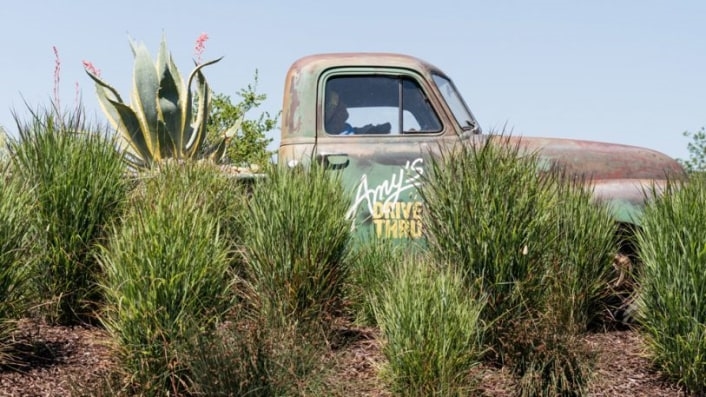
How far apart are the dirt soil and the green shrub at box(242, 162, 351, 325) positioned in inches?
15.8

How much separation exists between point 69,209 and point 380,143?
2.63m

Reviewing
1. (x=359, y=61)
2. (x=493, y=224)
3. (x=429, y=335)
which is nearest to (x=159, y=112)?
(x=359, y=61)

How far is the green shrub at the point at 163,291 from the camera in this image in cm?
557

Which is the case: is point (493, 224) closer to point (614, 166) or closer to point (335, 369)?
point (335, 369)

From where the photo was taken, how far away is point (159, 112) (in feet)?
36.5

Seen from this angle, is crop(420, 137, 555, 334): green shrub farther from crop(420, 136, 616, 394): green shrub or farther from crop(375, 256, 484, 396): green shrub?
crop(375, 256, 484, 396): green shrub

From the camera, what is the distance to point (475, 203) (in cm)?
623

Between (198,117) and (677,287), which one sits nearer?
(677,287)

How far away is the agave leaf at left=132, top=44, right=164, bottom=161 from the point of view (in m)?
11.2

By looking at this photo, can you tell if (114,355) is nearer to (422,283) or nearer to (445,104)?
(422,283)

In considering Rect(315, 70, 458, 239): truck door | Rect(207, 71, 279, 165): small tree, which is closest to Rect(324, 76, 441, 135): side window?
Rect(315, 70, 458, 239): truck door

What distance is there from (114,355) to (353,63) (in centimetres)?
357

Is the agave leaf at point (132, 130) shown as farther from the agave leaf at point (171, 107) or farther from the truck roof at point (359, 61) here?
the truck roof at point (359, 61)

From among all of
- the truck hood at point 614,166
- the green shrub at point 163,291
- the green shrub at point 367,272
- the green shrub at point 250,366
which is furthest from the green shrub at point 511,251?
the green shrub at point 163,291
